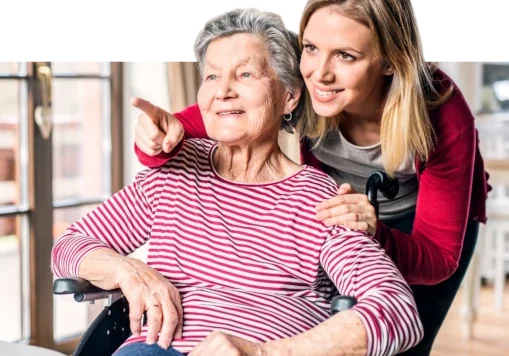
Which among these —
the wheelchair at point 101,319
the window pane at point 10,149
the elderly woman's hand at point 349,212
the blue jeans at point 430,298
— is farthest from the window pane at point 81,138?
the elderly woman's hand at point 349,212

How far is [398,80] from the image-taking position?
6.51ft

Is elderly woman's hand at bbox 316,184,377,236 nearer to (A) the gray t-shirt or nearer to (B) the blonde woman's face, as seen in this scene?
(B) the blonde woman's face

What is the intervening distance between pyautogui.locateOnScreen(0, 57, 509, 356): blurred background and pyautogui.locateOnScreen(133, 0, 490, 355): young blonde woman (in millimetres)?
1431

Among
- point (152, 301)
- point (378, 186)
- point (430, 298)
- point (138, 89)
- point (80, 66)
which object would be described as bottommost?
point (430, 298)

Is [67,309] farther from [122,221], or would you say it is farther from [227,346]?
[227,346]

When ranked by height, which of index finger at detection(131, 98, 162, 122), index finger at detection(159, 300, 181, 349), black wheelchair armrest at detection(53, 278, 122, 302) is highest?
index finger at detection(131, 98, 162, 122)

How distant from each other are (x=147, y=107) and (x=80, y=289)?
397 mm

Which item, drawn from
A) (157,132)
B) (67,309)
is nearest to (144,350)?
(157,132)

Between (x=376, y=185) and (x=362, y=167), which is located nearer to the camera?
(x=376, y=185)

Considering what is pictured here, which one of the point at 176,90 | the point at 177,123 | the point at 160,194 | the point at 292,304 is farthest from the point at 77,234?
the point at 176,90

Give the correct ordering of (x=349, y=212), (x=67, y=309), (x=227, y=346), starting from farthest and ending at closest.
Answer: (x=67, y=309) < (x=349, y=212) < (x=227, y=346)

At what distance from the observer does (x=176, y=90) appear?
4.06 m

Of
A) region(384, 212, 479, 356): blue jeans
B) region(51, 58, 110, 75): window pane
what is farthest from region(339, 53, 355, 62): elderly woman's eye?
region(51, 58, 110, 75): window pane

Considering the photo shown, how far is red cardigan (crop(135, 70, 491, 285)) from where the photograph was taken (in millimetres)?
2102
